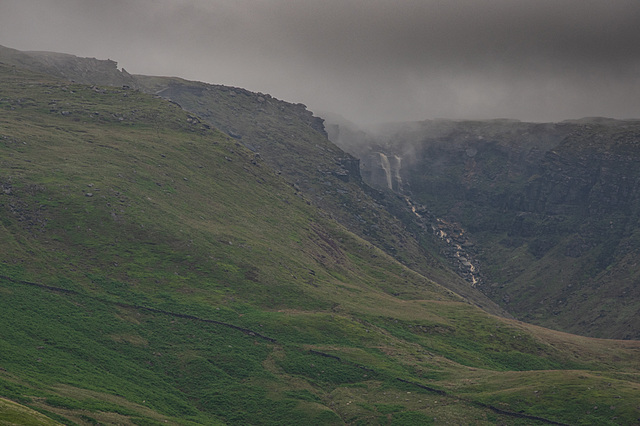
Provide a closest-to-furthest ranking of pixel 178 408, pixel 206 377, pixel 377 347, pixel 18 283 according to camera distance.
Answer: pixel 178 408
pixel 206 377
pixel 18 283
pixel 377 347

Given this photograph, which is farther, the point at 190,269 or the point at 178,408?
the point at 190,269

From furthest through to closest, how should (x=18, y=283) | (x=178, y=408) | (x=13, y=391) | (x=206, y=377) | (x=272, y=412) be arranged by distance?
1. (x=18, y=283)
2. (x=206, y=377)
3. (x=272, y=412)
4. (x=178, y=408)
5. (x=13, y=391)

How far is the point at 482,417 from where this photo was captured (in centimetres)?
12725

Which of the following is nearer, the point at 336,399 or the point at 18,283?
the point at 336,399

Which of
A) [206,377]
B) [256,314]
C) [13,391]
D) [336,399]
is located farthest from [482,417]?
[13,391]

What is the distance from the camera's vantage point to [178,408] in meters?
118

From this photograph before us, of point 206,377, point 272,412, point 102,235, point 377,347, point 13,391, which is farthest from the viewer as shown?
point 102,235

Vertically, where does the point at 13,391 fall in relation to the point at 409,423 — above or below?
above

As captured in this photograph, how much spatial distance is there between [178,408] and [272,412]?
61.9 feet

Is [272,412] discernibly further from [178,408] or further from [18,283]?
[18,283]

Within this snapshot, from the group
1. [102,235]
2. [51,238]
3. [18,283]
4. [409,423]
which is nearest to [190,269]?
[102,235]

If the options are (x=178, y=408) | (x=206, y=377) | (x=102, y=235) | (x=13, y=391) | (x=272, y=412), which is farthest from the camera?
(x=102, y=235)

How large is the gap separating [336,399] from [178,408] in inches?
1354

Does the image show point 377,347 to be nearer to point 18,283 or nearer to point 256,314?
point 256,314
